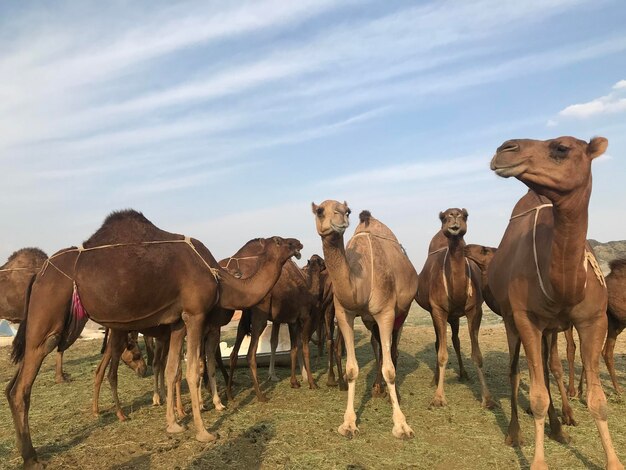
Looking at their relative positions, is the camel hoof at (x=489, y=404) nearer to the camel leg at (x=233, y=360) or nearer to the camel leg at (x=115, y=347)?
the camel leg at (x=233, y=360)

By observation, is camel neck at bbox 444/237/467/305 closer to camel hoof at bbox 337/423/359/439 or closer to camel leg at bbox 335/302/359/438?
camel leg at bbox 335/302/359/438

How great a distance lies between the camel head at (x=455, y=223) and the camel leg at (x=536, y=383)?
252 centimetres

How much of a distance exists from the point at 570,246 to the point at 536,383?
158cm

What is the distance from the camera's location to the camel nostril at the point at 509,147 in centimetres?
400

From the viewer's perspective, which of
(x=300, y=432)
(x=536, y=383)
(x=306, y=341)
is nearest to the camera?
(x=536, y=383)

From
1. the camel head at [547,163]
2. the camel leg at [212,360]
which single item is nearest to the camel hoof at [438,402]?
the camel leg at [212,360]

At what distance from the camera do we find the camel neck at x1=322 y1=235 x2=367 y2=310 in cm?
620

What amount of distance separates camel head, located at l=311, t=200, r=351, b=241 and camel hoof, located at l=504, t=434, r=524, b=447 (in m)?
3.16

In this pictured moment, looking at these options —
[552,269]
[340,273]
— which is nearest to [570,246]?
[552,269]

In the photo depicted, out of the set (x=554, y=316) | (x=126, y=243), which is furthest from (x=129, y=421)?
(x=554, y=316)

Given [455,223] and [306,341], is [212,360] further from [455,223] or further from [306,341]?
[455,223]

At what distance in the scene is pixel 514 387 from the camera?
6.04 metres

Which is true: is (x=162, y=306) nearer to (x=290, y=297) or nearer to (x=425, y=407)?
(x=290, y=297)

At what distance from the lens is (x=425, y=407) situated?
7.43m
